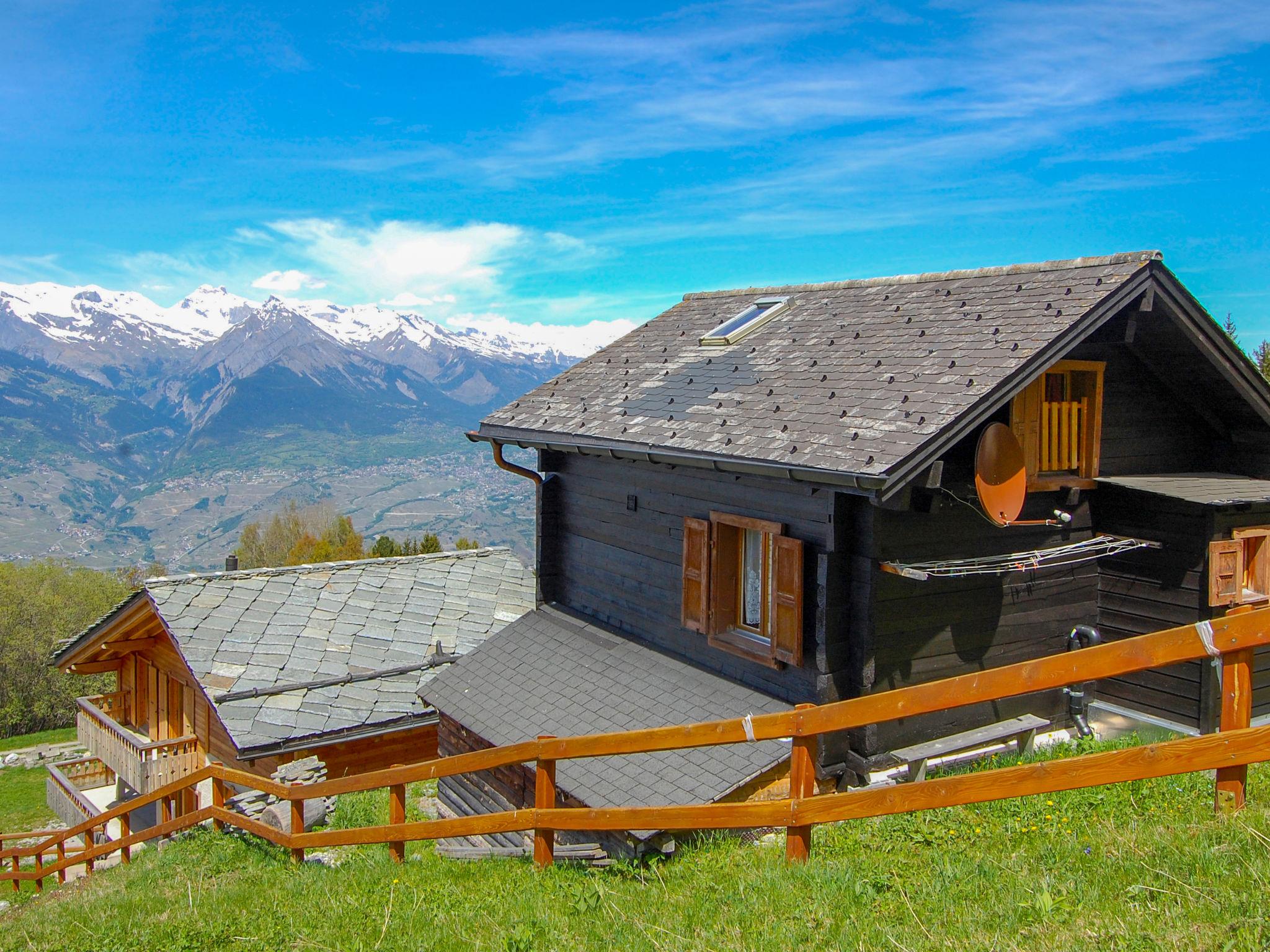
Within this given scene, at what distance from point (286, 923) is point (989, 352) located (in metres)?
7.94

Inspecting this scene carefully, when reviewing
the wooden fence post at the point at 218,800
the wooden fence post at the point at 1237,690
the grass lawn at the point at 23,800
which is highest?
the wooden fence post at the point at 1237,690

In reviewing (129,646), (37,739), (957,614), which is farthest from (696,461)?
(37,739)

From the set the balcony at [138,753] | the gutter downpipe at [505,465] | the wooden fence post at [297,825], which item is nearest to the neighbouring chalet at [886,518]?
the gutter downpipe at [505,465]

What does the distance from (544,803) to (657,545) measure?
19.2 feet

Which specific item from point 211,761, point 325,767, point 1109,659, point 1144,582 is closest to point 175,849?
point 325,767

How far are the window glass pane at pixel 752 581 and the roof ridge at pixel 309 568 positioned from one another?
9271 millimetres

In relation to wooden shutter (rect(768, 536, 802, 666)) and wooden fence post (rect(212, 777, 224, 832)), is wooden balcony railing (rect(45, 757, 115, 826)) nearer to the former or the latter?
wooden fence post (rect(212, 777, 224, 832))

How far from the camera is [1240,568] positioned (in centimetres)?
1004

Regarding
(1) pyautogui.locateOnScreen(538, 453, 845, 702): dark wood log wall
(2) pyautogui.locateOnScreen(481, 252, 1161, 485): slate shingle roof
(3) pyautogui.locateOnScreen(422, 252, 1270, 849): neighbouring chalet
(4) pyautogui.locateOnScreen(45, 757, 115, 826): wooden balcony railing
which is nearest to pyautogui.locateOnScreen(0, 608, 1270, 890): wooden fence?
(3) pyautogui.locateOnScreen(422, 252, 1270, 849): neighbouring chalet

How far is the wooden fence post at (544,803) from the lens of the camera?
19.9 ft

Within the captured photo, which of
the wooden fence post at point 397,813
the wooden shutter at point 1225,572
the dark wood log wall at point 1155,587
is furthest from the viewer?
the dark wood log wall at point 1155,587

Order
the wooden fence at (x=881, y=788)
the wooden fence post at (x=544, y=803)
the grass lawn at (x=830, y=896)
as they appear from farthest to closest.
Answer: the wooden fence post at (x=544, y=803) < the grass lawn at (x=830, y=896) < the wooden fence at (x=881, y=788)

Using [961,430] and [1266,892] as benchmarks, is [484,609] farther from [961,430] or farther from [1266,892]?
[1266,892]

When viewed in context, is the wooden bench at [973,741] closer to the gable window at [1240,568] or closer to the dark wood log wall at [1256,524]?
the dark wood log wall at [1256,524]
